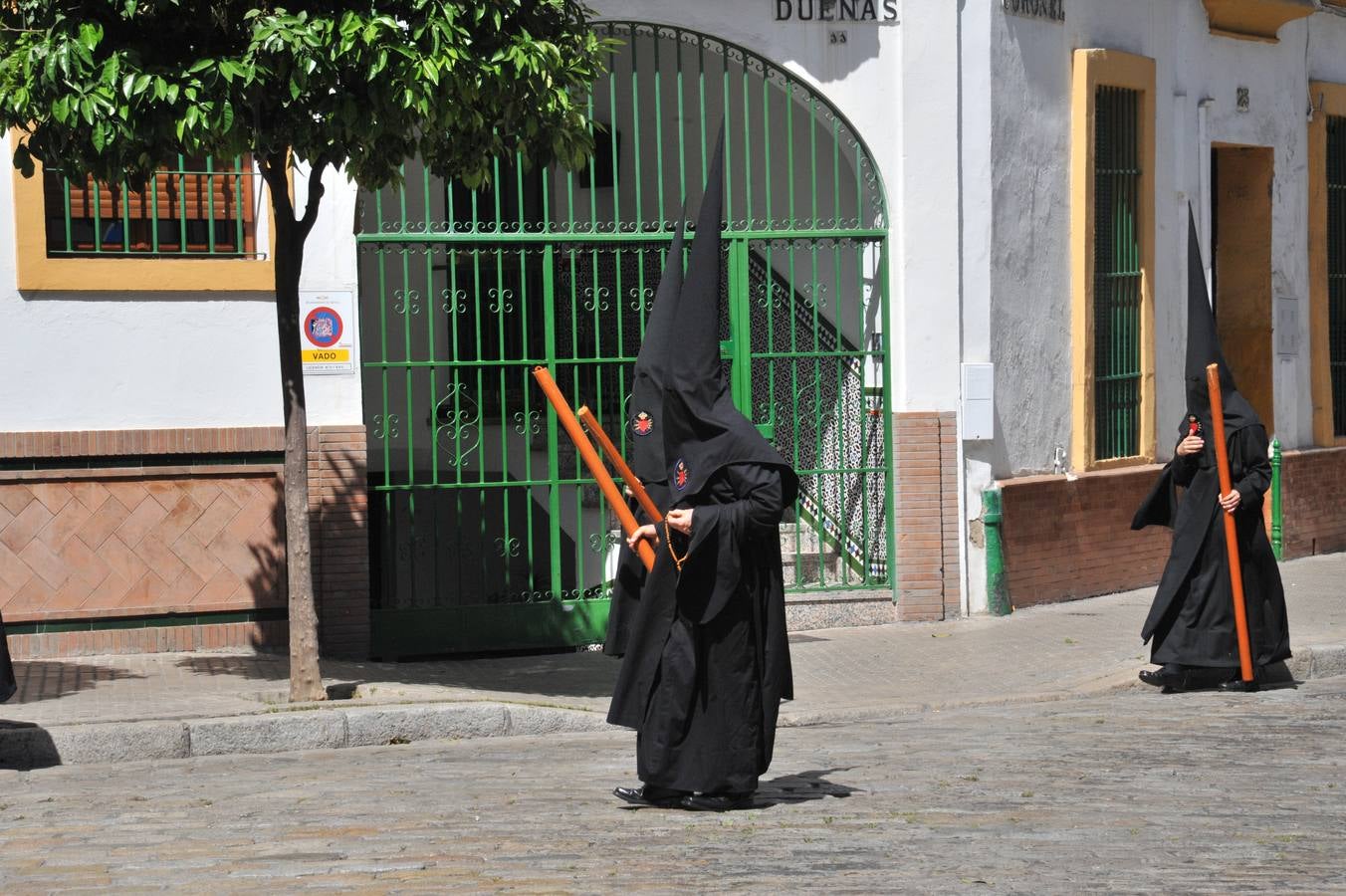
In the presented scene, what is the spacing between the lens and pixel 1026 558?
12812 millimetres

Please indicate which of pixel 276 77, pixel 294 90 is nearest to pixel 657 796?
pixel 294 90

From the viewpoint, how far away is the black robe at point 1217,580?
9.81 m

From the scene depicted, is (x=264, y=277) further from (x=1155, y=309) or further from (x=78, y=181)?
(x=1155, y=309)

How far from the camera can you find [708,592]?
→ 6742mm

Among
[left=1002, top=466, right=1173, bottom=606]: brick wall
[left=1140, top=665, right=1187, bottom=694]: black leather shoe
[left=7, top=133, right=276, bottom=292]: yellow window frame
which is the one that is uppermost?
[left=7, top=133, right=276, bottom=292]: yellow window frame

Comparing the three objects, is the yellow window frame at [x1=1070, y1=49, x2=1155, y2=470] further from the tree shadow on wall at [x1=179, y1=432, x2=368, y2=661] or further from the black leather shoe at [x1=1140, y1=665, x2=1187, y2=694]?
the tree shadow on wall at [x1=179, y1=432, x2=368, y2=661]

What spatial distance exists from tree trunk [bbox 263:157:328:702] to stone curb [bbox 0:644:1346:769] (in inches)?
10.5

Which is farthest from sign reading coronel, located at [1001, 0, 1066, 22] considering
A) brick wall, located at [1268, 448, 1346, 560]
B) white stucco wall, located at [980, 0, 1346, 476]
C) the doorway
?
brick wall, located at [1268, 448, 1346, 560]

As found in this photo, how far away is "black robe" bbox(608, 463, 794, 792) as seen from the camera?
21.9 ft

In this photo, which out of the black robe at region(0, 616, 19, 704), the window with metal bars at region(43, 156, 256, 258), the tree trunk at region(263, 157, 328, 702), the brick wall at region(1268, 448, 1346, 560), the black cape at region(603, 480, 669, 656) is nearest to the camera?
the black cape at region(603, 480, 669, 656)

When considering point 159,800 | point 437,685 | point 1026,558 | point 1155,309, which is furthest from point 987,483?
point 159,800

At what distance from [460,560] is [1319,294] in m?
8.51

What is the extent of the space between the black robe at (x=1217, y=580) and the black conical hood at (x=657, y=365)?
3.94 meters

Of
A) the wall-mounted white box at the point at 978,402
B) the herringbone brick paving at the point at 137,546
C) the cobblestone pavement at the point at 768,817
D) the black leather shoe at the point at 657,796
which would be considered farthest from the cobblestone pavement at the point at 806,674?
the black leather shoe at the point at 657,796
